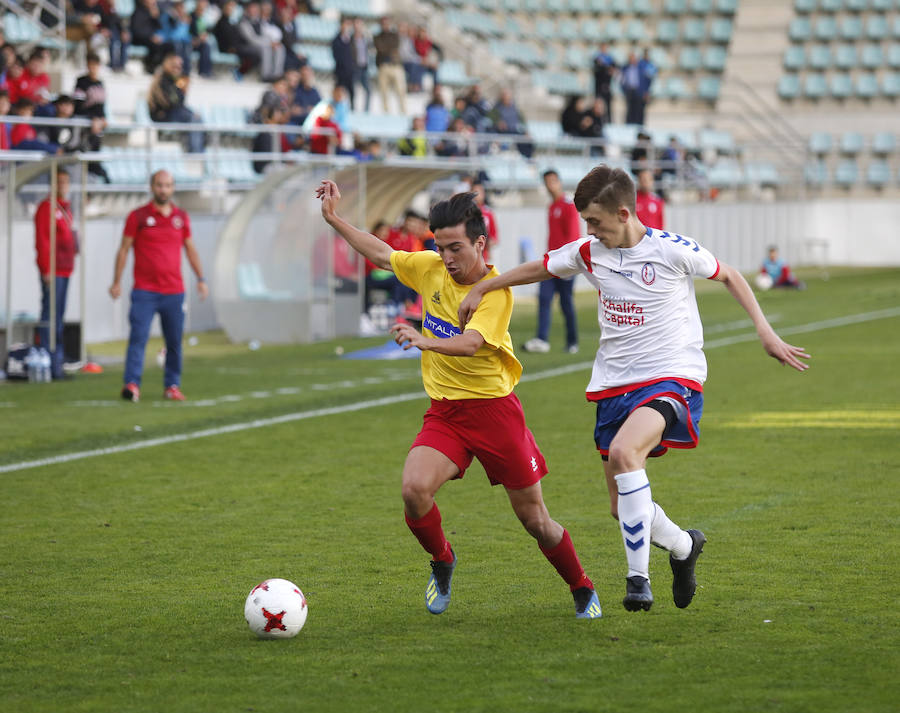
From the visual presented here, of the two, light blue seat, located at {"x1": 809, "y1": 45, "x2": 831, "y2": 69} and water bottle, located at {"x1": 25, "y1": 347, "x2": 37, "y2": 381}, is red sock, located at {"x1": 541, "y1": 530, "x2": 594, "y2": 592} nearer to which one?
water bottle, located at {"x1": 25, "y1": 347, "x2": 37, "y2": 381}

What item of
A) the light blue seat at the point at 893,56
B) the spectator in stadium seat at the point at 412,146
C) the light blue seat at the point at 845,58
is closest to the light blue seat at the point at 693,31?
the light blue seat at the point at 845,58

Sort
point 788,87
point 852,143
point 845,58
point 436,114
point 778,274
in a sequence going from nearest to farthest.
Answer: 1. point 436,114
2. point 778,274
3. point 852,143
4. point 845,58
5. point 788,87

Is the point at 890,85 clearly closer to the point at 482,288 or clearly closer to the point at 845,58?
the point at 845,58

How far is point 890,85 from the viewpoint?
4056 centimetres

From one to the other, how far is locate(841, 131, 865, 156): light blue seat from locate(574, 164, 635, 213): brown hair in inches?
1397

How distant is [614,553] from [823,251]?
1248 inches

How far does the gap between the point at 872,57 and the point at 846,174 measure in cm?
407

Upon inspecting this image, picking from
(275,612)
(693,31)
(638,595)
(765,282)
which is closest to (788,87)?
(693,31)

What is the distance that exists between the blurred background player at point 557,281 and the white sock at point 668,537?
36.2 feet

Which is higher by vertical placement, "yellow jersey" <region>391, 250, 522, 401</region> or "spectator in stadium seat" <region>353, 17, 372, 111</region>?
"spectator in stadium seat" <region>353, 17, 372, 111</region>

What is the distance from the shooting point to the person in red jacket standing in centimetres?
1564

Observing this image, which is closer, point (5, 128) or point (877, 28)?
point (5, 128)

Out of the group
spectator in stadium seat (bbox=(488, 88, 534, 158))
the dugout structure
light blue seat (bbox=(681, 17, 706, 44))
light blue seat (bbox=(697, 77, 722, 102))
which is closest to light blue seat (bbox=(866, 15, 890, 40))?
light blue seat (bbox=(697, 77, 722, 102))

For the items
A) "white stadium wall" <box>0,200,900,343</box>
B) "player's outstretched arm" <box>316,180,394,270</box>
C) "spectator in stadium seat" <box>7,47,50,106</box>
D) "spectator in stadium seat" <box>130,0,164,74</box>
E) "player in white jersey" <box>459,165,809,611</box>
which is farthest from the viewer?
"spectator in stadium seat" <box>130,0,164,74</box>
